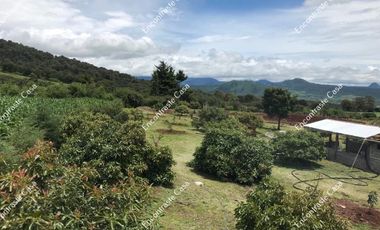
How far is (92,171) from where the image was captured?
19.2 feet

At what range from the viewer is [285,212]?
9.21 meters

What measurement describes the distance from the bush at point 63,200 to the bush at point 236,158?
41.6 feet

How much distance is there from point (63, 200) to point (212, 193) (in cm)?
1114

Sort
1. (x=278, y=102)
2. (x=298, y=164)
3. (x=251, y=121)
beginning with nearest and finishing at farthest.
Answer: (x=298, y=164), (x=251, y=121), (x=278, y=102)

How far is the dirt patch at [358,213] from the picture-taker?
→ 1402 cm

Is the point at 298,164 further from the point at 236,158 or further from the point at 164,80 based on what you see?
the point at 164,80

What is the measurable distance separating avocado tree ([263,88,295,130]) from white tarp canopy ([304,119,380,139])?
9.44 metres

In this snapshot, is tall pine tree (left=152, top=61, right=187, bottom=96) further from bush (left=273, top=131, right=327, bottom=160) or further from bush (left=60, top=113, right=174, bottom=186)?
bush (left=60, top=113, right=174, bottom=186)

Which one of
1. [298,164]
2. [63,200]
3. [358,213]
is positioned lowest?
[358,213]

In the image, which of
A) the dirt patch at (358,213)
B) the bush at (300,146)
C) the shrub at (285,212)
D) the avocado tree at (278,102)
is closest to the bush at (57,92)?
the avocado tree at (278,102)

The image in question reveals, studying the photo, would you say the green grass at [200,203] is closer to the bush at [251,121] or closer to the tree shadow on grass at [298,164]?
the tree shadow on grass at [298,164]

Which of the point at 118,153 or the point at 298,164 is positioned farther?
the point at 298,164

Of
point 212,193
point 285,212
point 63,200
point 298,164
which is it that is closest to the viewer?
point 63,200

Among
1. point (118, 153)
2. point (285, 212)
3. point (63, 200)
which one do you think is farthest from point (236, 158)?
point (63, 200)
